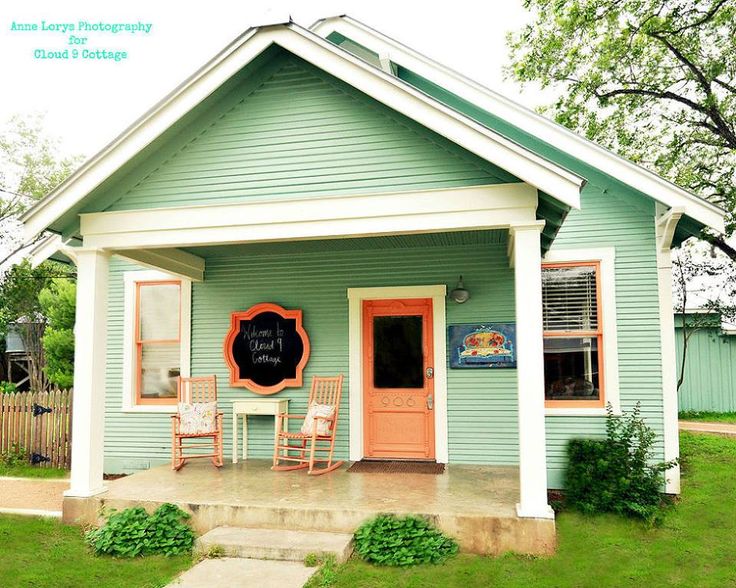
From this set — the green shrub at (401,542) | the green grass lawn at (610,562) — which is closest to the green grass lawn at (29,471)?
the green shrub at (401,542)

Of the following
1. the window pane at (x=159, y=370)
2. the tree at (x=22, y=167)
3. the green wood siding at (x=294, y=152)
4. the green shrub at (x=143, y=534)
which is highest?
the tree at (x=22, y=167)

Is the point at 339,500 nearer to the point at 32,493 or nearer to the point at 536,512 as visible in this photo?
the point at 536,512

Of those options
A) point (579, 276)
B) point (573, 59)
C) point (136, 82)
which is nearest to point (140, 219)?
point (579, 276)

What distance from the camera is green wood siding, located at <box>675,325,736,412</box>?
48.5 ft

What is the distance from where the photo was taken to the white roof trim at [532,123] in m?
5.88

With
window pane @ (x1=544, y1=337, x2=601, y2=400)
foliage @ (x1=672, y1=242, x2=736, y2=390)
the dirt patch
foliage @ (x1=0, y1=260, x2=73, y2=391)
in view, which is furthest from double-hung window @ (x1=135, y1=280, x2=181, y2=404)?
foliage @ (x1=0, y1=260, x2=73, y2=391)

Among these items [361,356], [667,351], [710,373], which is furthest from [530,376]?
[710,373]

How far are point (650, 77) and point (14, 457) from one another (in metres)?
12.9

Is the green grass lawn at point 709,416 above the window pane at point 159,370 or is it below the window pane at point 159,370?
below

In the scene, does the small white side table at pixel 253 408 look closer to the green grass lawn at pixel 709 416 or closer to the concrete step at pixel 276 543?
the concrete step at pixel 276 543

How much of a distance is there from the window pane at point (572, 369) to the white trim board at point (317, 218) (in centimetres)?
249

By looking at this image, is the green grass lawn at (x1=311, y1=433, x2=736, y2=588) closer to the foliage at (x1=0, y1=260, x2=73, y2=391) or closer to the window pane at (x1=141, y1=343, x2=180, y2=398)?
the window pane at (x1=141, y1=343, x2=180, y2=398)

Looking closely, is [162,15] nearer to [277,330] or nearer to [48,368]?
[277,330]

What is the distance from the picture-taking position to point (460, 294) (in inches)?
272
